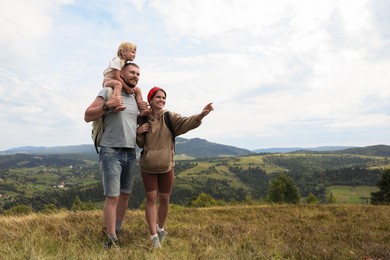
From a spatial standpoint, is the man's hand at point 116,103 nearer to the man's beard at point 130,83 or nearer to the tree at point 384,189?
the man's beard at point 130,83

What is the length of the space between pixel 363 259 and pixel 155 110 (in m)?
3.73

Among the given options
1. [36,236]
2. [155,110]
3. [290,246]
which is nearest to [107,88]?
[155,110]

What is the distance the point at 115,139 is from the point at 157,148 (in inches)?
26.2

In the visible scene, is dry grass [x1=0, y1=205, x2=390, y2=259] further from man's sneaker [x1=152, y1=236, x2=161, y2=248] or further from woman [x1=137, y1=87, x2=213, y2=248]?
woman [x1=137, y1=87, x2=213, y2=248]

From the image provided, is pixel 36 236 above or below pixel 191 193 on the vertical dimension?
above

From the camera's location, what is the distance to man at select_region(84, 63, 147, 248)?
4172 mm

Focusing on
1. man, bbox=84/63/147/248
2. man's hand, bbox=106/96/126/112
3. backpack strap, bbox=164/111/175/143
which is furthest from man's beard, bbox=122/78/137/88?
backpack strap, bbox=164/111/175/143

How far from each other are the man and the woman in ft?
0.75

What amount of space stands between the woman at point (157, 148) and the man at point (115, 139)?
0.75ft

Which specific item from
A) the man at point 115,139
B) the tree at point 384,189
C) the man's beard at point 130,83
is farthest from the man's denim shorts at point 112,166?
the tree at point 384,189

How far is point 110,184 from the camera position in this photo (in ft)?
13.8

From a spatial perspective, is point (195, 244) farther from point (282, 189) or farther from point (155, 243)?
point (282, 189)

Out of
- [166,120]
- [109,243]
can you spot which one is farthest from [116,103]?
[109,243]

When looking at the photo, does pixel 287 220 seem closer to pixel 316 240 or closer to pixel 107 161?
pixel 316 240
